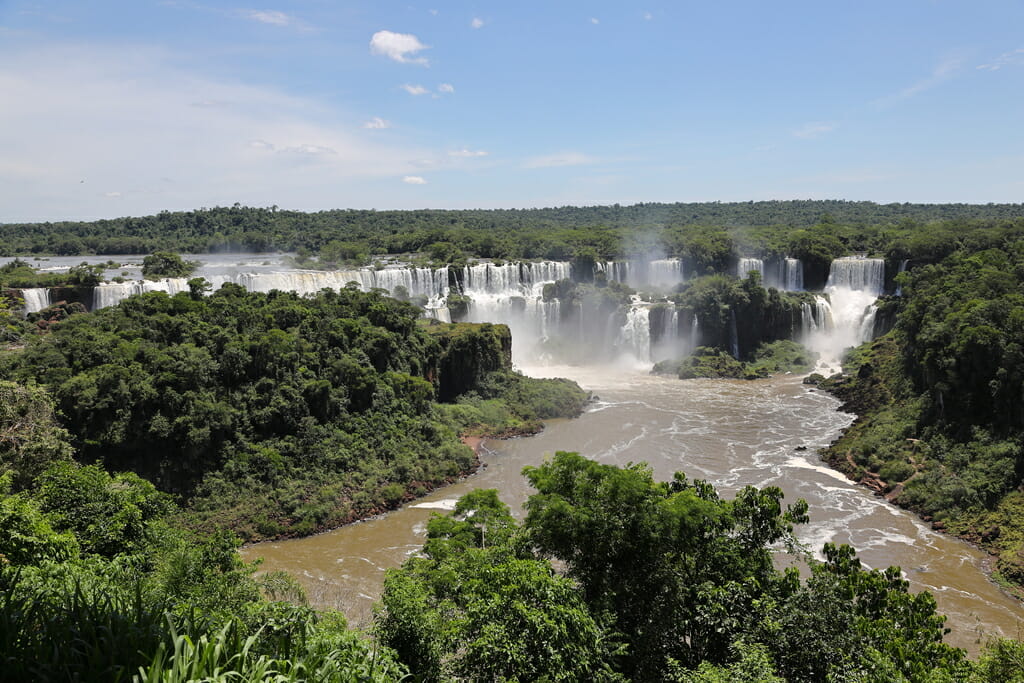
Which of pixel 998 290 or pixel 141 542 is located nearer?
pixel 141 542

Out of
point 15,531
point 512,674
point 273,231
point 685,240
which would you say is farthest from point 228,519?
point 273,231

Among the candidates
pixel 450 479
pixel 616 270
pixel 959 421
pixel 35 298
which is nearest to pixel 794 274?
pixel 616 270

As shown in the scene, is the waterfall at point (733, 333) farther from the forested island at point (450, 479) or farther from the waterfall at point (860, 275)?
the waterfall at point (860, 275)

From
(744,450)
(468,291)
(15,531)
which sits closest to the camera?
(15,531)

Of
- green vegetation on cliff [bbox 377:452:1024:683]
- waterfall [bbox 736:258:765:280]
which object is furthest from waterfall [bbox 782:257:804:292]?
green vegetation on cliff [bbox 377:452:1024:683]

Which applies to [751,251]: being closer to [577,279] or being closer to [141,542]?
[577,279]

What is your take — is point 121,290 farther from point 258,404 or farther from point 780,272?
point 780,272

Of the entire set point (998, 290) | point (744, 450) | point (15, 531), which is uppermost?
point (998, 290)

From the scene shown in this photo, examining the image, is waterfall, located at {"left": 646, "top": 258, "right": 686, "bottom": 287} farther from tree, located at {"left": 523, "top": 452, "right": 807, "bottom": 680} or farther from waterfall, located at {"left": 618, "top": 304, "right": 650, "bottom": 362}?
tree, located at {"left": 523, "top": 452, "right": 807, "bottom": 680}
